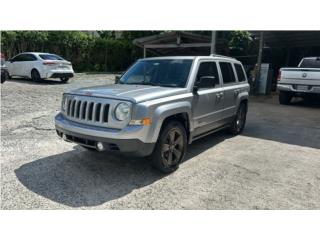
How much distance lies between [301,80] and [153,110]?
28.2 ft

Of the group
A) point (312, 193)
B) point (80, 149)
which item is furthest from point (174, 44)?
point (312, 193)

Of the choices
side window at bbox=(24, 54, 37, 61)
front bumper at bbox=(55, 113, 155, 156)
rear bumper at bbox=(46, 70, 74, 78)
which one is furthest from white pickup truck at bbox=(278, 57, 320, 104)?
side window at bbox=(24, 54, 37, 61)

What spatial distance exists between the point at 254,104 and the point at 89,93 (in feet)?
30.7

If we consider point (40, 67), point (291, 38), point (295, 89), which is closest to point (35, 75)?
point (40, 67)

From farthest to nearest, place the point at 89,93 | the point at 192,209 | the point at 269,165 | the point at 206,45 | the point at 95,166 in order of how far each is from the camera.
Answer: the point at 206,45, the point at 269,165, the point at 95,166, the point at 89,93, the point at 192,209

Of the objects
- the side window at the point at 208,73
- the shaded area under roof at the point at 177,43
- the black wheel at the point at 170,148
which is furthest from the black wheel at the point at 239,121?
the shaded area under roof at the point at 177,43

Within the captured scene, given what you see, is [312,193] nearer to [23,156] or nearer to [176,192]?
[176,192]

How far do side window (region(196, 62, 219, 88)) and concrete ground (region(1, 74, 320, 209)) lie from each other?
1.29 m

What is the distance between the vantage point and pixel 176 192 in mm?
3912

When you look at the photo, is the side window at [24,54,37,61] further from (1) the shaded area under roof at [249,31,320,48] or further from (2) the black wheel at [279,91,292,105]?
(1) the shaded area under roof at [249,31,320,48]

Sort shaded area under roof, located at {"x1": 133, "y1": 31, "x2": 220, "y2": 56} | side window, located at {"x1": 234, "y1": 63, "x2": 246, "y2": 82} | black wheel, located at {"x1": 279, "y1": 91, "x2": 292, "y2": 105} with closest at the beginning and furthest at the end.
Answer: side window, located at {"x1": 234, "y1": 63, "x2": 246, "y2": 82} < black wheel, located at {"x1": 279, "y1": 91, "x2": 292, "y2": 105} < shaded area under roof, located at {"x1": 133, "y1": 31, "x2": 220, "y2": 56}

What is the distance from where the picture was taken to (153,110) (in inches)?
157

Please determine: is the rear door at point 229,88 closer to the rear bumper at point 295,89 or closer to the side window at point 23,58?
the rear bumper at point 295,89

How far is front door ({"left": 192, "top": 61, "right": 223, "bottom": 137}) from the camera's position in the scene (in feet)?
16.2
